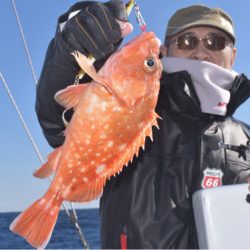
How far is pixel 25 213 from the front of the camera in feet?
8.29

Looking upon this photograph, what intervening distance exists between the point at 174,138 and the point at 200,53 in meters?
0.88

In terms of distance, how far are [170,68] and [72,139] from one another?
A: 1.45m

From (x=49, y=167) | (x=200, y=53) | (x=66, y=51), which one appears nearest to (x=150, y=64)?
(x=66, y=51)

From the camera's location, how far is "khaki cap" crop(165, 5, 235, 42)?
13.3 feet

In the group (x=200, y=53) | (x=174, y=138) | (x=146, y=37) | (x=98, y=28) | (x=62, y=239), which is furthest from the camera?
(x=62, y=239)

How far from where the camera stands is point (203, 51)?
4.03m

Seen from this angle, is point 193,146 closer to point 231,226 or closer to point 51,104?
point 231,226

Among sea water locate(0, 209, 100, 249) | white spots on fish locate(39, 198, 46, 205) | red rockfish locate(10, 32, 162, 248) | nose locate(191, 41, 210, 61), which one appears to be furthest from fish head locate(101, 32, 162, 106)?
sea water locate(0, 209, 100, 249)

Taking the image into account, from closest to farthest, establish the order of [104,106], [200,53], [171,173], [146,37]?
1. [104,106]
2. [146,37]
3. [171,173]
4. [200,53]

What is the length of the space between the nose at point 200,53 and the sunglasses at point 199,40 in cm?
3

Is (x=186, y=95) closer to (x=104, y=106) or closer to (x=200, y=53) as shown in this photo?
(x=200, y=53)

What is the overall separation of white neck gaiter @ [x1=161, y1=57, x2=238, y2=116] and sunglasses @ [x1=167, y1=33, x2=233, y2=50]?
1.03ft

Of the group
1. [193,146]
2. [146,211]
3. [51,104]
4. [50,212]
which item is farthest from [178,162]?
[50,212]

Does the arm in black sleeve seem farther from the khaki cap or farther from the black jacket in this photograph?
the khaki cap
